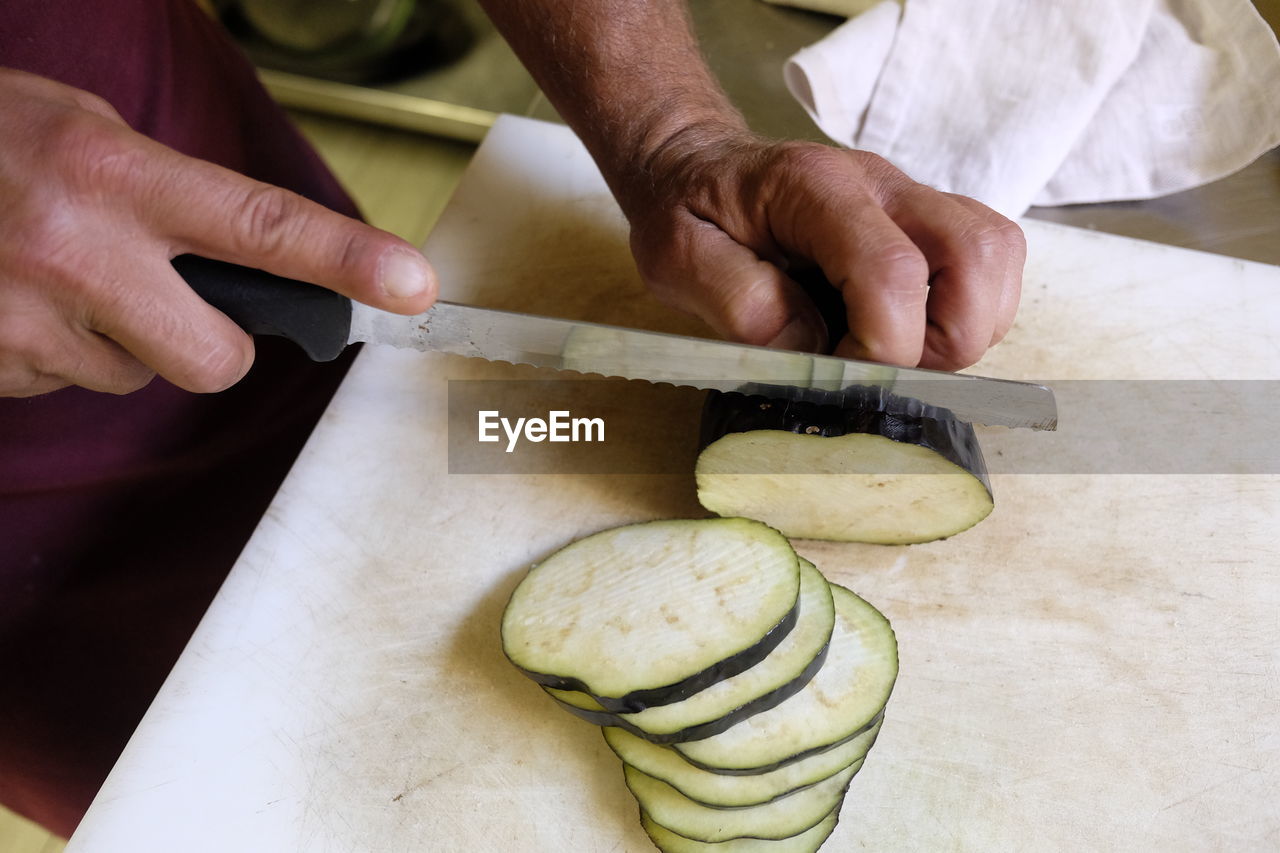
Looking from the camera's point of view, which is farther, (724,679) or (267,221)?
(724,679)

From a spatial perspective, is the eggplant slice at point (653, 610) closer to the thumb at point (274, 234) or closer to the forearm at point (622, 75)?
the thumb at point (274, 234)

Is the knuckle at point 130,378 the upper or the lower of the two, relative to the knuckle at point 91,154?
lower

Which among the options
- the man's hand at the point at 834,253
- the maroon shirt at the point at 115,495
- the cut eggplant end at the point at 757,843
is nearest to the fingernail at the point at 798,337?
the man's hand at the point at 834,253

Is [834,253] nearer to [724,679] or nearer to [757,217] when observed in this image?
[757,217]

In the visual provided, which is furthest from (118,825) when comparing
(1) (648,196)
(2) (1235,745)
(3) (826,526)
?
(2) (1235,745)

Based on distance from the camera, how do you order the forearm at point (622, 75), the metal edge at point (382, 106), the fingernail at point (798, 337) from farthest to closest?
the metal edge at point (382, 106) < the forearm at point (622, 75) < the fingernail at point (798, 337)

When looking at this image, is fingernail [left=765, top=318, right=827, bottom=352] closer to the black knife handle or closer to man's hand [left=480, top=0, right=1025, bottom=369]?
man's hand [left=480, top=0, right=1025, bottom=369]

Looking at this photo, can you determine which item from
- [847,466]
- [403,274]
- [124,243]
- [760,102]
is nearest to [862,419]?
[847,466]
